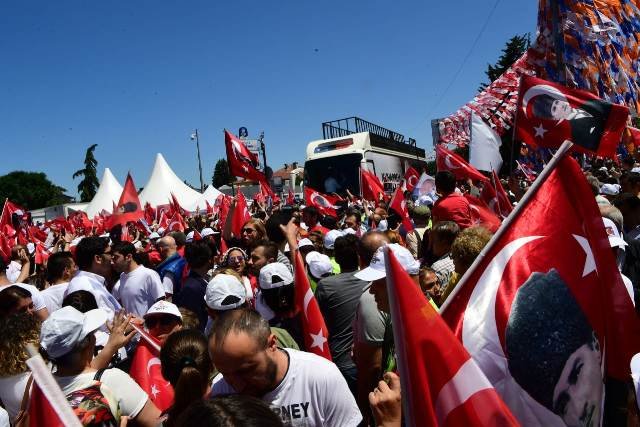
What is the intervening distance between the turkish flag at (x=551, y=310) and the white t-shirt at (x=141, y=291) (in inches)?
145

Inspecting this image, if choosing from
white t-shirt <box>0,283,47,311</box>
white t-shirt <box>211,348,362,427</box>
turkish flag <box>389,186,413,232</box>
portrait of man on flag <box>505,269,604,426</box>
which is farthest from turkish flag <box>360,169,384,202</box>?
portrait of man on flag <box>505,269,604,426</box>

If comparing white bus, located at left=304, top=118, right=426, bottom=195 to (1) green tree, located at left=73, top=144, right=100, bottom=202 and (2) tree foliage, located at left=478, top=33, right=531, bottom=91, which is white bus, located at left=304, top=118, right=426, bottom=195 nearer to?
(2) tree foliage, located at left=478, top=33, right=531, bottom=91

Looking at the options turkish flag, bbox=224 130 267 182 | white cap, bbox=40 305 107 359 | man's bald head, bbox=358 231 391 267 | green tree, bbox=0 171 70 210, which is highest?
green tree, bbox=0 171 70 210

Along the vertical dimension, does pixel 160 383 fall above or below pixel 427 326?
below

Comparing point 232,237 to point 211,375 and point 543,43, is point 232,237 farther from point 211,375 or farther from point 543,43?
point 543,43

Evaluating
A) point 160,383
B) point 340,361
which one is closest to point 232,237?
point 340,361

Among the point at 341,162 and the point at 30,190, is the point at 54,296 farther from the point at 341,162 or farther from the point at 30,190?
the point at 30,190

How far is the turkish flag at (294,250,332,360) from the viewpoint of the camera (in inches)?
128

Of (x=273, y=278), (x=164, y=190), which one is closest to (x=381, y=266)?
(x=273, y=278)

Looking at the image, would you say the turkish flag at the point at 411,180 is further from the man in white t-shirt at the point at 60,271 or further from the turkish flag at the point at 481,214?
the man in white t-shirt at the point at 60,271

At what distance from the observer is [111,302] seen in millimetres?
4691

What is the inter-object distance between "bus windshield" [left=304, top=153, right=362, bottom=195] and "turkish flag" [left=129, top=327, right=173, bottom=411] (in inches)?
533

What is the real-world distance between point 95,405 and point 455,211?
410cm

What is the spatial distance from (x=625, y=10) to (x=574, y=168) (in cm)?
848
